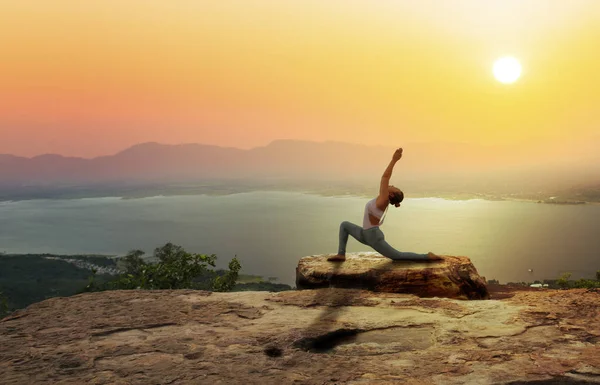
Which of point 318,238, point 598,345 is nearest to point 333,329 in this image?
point 598,345

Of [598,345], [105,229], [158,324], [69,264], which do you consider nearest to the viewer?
[598,345]

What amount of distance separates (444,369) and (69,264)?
106025mm

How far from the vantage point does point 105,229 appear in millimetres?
169000

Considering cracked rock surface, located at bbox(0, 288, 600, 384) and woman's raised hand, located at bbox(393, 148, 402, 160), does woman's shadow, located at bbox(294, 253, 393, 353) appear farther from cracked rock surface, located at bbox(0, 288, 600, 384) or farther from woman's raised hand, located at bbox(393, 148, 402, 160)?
woman's raised hand, located at bbox(393, 148, 402, 160)

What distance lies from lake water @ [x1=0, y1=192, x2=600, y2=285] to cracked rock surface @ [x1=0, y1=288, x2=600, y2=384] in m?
81.3

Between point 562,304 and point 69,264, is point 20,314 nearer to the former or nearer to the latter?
point 562,304

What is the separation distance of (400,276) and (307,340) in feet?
11.4

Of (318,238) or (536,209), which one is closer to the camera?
(318,238)

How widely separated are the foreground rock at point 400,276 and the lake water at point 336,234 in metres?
78.3

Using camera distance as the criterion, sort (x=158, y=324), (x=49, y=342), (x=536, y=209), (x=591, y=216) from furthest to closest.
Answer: (x=536, y=209) < (x=591, y=216) < (x=158, y=324) < (x=49, y=342)

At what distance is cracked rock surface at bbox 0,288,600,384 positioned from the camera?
13.4 ft

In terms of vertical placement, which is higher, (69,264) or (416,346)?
(416,346)

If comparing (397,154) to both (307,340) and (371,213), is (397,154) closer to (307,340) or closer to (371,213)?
(371,213)

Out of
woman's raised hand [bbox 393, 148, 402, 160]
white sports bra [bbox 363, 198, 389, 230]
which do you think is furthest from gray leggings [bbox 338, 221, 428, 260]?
woman's raised hand [bbox 393, 148, 402, 160]
